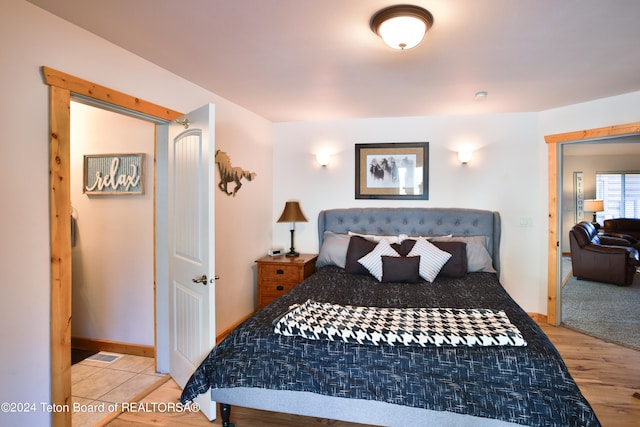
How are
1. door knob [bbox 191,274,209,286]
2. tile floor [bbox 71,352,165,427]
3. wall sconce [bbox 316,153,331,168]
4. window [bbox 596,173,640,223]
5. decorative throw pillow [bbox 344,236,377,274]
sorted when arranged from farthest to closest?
window [bbox 596,173,640,223] → wall sconce [bbox 316,153,331,168] → decorative throw pillow [bbox 344,236,377,274] → tile floor [bbox 71,352,165,427] → door knob [bbox 191,274,209,286]

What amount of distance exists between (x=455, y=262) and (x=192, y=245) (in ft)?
7.54

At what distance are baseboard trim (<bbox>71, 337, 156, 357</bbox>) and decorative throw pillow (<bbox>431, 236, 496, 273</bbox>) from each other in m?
2.92

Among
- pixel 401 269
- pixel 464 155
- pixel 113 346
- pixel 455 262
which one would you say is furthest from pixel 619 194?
pixel 113 346

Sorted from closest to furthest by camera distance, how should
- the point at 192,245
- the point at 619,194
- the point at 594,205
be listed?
the point at 192,245 → the point at 594,205 → the point at 619,194

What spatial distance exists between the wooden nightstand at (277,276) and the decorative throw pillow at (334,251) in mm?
184

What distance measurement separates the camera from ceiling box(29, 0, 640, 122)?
1.78m

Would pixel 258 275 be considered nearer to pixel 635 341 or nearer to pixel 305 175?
pixel 305 175

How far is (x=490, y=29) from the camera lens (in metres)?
1.98

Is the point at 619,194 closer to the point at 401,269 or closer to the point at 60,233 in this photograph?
the point at 401,269

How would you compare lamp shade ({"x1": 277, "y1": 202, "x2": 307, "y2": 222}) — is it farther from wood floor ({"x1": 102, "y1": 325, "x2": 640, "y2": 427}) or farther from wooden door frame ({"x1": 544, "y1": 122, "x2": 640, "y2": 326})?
wooden door frame ({"x1": 544, "y1": 122, "x2": 640, "y2": 326})

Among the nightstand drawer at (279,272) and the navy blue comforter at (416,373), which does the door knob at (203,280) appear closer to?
the navy blue comforter at (416,373)

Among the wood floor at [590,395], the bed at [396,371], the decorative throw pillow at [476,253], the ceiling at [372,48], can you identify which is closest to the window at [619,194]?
the ceiling at [372,48]

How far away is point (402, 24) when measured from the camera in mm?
1810

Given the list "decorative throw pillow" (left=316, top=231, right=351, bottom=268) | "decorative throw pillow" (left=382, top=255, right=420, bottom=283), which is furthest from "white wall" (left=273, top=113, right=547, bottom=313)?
"decorative throw pillow" (left=382, top=255, right=420, bottom=283)
